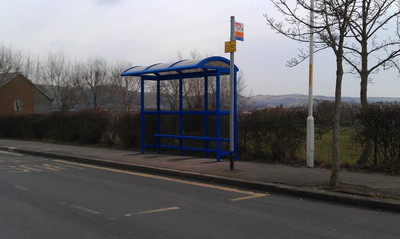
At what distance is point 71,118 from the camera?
1912 centimetres

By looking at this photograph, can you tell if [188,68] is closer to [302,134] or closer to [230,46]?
[230,46]

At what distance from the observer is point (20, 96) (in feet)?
148

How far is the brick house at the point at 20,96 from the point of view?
119 ft

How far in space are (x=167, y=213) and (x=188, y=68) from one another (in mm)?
5970

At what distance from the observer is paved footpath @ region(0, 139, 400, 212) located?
6.65 metres

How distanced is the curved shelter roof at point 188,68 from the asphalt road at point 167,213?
155 inches

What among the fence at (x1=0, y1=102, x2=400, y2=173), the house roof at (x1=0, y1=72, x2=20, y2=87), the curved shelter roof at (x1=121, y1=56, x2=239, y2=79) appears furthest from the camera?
the house roof at (x1=0, y1=72, x2=20, y2=87)

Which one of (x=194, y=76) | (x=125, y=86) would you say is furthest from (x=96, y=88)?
(x=194, y=76)

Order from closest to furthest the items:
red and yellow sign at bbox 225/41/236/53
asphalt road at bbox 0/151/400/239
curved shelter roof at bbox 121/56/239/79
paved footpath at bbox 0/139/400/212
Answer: asphalt road at bbox 0/151/400/239
paved footpath at bbox 0/139/400/212
red and yellow sign at bbox 225/41/236/53
curved shelter roof at bbox 121/56/239/79

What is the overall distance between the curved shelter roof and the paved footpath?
2968mm

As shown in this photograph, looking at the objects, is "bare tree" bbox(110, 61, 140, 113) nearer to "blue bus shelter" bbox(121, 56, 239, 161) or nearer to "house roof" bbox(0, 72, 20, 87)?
"house roof" bbox(0, 72, 20, 87)

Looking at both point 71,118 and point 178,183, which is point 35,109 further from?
point 178,183

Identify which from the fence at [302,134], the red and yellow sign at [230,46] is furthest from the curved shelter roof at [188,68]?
the fence at [302,134]

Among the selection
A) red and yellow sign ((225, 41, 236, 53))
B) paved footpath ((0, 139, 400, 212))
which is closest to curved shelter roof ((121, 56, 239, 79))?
red and yellow sign ((225, 41, 236, 53))
